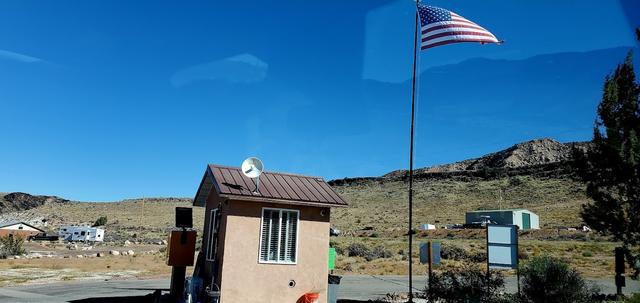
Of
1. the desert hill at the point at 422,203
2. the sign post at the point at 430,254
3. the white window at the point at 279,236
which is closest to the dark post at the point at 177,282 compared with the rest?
the white window at the point at 279,236

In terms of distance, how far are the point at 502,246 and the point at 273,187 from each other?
6543mm

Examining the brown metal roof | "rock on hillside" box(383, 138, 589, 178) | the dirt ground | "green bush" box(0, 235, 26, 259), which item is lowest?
the dirt ground

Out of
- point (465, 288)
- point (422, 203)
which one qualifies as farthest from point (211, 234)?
point (422, 203)

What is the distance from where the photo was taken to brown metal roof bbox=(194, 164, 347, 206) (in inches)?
567

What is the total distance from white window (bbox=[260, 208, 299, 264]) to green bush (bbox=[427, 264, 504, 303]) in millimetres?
4038

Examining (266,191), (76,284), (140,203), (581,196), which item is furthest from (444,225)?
(140,203)

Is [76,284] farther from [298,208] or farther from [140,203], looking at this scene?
[140,203]

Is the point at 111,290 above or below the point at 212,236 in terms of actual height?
below

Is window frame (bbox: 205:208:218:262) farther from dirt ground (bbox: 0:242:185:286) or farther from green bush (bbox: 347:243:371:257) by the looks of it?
green bush (bbox: 347:243:371:257)

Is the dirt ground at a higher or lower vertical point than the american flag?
lower

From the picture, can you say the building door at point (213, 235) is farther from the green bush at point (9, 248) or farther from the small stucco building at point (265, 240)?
the green bush at point (9, 248)

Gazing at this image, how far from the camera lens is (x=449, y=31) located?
1570 centimetres

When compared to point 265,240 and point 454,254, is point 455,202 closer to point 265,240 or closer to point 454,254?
point 454,254

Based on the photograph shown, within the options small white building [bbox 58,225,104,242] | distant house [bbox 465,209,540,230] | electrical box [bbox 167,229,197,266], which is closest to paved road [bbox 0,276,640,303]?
electrical box [bbox 167,229,197,266]
